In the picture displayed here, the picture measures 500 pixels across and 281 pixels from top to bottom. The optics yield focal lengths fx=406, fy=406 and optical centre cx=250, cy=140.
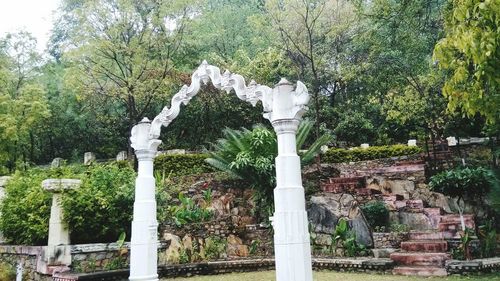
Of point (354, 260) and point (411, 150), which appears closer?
point (354, 260)

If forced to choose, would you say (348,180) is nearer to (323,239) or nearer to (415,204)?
(415,204)

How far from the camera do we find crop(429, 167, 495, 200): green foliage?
757 cm

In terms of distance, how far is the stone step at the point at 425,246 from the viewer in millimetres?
7768

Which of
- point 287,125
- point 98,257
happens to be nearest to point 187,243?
point 98,257

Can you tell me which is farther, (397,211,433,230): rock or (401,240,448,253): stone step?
(397,211,433,230): rock

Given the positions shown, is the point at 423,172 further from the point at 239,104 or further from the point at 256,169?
the point at 239,104

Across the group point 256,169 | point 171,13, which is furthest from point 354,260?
point 171,13

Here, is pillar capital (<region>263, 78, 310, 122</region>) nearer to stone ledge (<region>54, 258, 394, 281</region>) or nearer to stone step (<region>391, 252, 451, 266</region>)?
stone ledge (<region>54, 258, 394, 281</region>)

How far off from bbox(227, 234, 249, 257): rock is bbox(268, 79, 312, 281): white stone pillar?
5.73m

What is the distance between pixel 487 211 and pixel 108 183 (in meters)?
8.74

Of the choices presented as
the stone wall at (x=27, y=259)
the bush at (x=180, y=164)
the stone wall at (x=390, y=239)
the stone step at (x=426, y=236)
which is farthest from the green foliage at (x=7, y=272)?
the stone step at (x=426, y=236)

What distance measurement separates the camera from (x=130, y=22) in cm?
1484

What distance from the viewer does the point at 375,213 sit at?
9578mm

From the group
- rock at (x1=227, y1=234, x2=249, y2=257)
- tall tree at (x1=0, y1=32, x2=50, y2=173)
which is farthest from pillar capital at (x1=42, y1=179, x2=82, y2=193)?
tall tree at (x1=0, y1=32, x2=50, y2=173)
